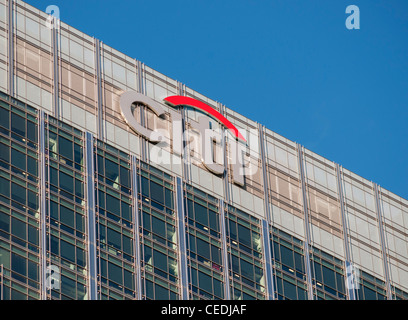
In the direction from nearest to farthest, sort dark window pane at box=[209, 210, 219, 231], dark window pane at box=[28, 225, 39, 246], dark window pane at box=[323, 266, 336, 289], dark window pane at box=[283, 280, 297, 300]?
1. dark window pane at box=[28, 225, 39, 246]
2. dark window pane at box=[209, 210, 219, 231]
3. dark window pane at box=[283, 280, 297, 300]
4. dark window pane at box=[323, 266, 336, 289]

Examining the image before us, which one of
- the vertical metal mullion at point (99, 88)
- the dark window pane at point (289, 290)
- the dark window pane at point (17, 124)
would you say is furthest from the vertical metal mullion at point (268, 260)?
the dark window pane at point (17, 124)

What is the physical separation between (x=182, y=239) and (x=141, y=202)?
4604mm

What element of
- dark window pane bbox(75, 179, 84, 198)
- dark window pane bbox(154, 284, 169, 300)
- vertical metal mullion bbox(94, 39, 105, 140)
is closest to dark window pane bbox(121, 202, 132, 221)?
dark window pane bbox(75, 179, 84, 198)

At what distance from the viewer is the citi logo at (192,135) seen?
111188 millimetres

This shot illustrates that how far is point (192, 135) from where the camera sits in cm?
11394

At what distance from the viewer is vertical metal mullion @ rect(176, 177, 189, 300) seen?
106562 mm

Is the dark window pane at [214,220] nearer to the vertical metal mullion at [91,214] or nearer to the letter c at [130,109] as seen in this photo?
the letter c at [130,109]

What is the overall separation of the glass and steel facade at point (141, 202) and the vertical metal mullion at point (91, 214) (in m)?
0.10

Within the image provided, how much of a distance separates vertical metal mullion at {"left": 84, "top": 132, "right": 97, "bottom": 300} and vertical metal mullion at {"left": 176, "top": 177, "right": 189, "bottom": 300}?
8450 millimetres

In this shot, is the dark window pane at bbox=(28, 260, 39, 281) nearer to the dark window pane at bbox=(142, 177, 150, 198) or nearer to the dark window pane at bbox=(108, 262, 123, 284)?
the dark window pane at bbox=(108, 262, 123, 284)

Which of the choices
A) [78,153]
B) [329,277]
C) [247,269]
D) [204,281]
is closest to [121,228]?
[78,153]
